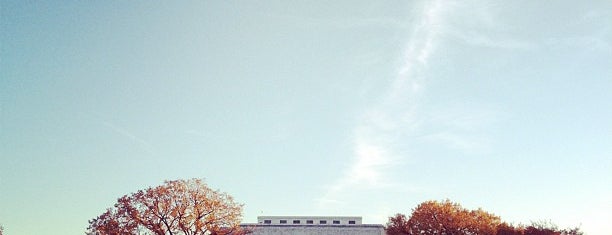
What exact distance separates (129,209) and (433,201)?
50.0m

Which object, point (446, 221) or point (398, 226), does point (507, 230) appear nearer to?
point (446, 221)

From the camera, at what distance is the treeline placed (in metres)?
67.2

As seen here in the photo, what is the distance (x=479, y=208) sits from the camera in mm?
73938

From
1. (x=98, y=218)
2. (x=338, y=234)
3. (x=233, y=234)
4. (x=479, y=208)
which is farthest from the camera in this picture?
(x=338, y=234)

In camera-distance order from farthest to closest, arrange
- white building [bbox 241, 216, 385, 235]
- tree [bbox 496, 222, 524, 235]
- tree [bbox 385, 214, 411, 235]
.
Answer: white building [bbox 241, 216, 385, 235], tree [bbox 385, 214, 411, 235], tree [bbox 496, 222, 524, 235]

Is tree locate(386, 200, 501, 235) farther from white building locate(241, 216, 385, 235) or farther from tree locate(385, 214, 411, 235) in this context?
white building locate(241, 216, 385, 235)

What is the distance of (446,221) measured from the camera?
68.5 m

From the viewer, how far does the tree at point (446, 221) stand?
68062 mm

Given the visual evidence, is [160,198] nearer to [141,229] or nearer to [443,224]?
[141,229]

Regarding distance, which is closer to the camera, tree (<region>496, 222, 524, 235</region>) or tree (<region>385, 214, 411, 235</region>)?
tree (<region>496, 222, 524, 235</region>)

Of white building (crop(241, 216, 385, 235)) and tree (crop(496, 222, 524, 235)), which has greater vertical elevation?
white building (crop(241, 216, 385, 235))

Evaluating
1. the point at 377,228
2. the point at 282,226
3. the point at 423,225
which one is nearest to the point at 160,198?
the point at 423,225

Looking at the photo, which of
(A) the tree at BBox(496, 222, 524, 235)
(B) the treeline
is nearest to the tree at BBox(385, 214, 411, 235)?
(B) the treeline

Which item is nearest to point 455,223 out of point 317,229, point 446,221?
point 446,221
